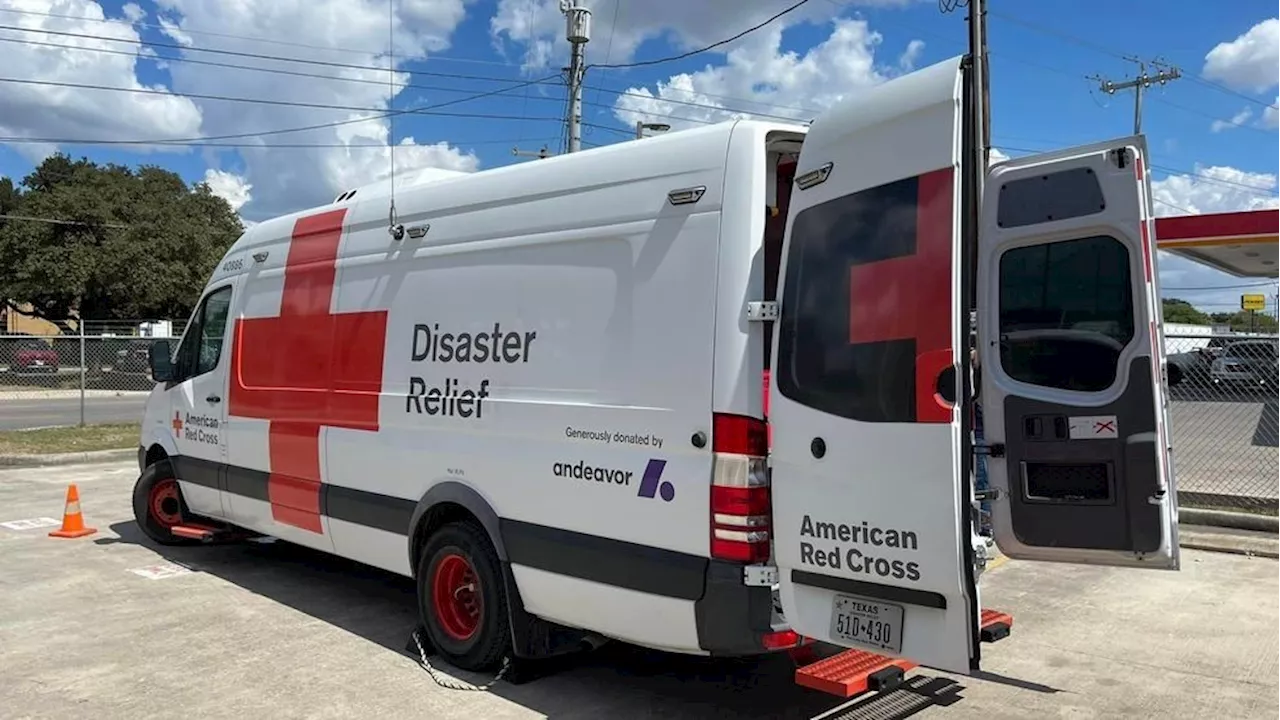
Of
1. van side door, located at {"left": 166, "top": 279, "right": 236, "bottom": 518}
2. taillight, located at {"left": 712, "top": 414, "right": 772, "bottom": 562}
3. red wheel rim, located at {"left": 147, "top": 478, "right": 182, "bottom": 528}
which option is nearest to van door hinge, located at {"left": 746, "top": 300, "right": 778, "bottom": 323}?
taillight, located at {"left": 712, "top": 414, "right": 772, "bottom": 562}

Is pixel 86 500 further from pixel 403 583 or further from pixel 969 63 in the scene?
pixel 969 63

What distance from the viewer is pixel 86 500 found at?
1073 centimetres

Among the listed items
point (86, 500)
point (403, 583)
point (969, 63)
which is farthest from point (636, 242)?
point (86, 500)

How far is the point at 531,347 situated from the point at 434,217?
119 centimetres

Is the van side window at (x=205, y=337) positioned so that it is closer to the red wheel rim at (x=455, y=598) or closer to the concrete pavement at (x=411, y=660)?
the concrete pavement at (x=411, y=660)

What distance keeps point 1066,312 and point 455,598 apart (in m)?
3.39

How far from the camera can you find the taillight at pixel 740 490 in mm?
3809

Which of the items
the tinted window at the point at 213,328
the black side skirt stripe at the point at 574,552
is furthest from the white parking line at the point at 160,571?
the black side skirt stripe at the point at 574,552

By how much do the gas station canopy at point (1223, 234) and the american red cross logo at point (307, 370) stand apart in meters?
12.8

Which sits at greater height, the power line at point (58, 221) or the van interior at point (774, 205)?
the power line at point (58, 221)

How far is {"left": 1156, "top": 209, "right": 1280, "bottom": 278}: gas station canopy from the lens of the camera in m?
15.7

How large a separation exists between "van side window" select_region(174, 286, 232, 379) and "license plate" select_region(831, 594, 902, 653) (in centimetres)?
543

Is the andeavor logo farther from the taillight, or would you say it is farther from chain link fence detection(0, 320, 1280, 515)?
chain link fence detection(0, 320, 1280, 515)

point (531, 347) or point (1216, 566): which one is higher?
point (531, 347)
